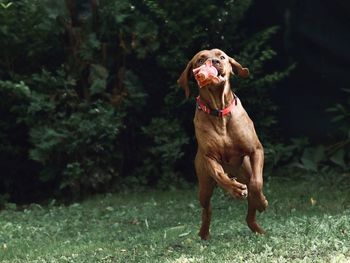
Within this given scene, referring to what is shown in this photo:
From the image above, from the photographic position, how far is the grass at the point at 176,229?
4648mm

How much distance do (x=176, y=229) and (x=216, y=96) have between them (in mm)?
1717

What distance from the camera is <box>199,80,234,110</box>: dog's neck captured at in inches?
185

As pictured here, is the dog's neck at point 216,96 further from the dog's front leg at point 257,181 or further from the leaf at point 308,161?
the leaf at point 308,161

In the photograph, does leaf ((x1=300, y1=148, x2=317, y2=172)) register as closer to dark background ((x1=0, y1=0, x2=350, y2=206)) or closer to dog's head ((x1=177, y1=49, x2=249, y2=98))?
dark background ((x1=0, y1=0, x2=350, y2=206))

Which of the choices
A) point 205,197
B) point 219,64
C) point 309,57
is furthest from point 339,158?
point 219,64

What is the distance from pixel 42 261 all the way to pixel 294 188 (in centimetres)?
366

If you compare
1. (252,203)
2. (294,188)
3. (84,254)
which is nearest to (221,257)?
(252,203)

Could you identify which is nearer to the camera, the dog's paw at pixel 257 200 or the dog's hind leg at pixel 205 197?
the dog's paw at pixel 257 200

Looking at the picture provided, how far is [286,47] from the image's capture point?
9.00m

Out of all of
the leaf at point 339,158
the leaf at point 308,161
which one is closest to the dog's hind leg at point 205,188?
the leaf at point 308,161

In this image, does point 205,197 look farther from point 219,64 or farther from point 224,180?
point 219,64

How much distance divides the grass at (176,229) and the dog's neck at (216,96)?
0.98 m

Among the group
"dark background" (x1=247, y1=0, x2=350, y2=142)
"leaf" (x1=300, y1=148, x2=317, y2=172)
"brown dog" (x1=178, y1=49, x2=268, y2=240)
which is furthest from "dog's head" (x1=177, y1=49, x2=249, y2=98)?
"dark background" (x1=247, y1=0, x2=350, y2=142)

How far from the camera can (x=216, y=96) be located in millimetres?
4719
